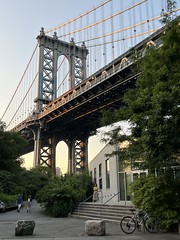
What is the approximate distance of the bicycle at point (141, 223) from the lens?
1119 cm

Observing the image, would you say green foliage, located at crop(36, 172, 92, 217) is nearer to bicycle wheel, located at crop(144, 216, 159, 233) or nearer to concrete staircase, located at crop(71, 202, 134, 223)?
concrete staircase, located at crop(71, 202, 134, 223)

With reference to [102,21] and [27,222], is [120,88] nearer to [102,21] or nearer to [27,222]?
[102,21]

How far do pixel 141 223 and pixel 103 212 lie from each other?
18.3ft

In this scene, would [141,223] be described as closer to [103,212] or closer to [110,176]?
[103,212]

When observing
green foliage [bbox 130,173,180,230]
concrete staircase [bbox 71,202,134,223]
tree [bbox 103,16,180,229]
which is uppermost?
tree [bbox 103,16,180,229]

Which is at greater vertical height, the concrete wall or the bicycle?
the concrete wall

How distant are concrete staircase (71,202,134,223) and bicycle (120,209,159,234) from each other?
291 centimetres

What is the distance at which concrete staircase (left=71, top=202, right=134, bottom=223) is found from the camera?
15.3 meters

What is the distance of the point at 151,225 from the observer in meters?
11.2

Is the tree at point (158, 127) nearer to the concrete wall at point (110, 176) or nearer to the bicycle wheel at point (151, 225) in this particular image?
the bicycle wheel at point (151, 225)

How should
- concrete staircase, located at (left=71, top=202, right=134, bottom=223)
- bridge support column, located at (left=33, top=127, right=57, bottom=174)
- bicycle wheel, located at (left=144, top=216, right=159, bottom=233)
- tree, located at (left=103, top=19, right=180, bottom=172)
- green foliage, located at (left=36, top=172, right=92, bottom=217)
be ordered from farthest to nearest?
1. bridge support column, located at (left=33, top=127, right=57, bottom=174)
2. green foliage, located at (left=36, top=172, right=92, bottom=217)
3. concrete staircase, located at (left=71, top=202, right=134, bottom=223)
4. bicycle wheel, located at (left=144, top=216, right=159, bottom=233)
5. tree, located at (left=103, top=19, right=180, bottom=172)

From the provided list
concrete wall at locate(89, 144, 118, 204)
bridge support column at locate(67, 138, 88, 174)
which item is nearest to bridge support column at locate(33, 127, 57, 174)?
bridge support column at locate(67, 138, 88, 174)

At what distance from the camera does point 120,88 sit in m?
35.3

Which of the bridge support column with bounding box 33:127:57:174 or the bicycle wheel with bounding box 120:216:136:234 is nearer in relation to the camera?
the bicycle wheel with bounding box 120:216:136:234
